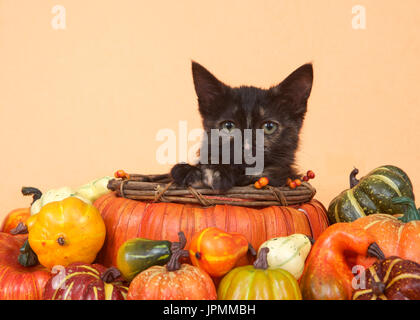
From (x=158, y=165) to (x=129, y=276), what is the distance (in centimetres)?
165

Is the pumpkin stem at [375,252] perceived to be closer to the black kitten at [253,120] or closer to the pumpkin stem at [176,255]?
the black kitten at [253,120]

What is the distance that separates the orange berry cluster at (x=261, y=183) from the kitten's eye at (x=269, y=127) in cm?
26

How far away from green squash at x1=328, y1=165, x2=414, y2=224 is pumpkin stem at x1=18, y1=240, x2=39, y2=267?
1413mm

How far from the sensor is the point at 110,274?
1.26 metres

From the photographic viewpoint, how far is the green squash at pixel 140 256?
4.25 feet

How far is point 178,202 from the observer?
157cm

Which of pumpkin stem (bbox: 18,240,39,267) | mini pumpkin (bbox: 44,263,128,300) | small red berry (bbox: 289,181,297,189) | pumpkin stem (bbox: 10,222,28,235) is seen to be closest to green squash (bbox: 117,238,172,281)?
mini pumpkin (bbox: 44,263,128,300)

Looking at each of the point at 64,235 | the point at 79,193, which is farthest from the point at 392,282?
the point at 79,193

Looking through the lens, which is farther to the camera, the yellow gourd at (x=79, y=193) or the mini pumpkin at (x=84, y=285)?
the yellow gourd at (x=79, y=193)

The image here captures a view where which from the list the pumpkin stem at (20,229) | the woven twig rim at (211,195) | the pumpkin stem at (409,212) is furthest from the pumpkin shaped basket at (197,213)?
the pumpkin stem at (20,229)

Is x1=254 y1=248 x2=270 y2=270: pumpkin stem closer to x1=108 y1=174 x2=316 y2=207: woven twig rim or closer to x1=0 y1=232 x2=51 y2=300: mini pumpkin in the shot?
x1=108 y1=174 x2=316 y2=207: woven twig rim
